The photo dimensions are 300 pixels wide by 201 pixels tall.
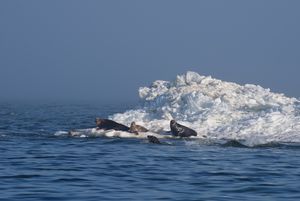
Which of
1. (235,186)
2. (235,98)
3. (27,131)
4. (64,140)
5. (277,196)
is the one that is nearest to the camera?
(277,196)

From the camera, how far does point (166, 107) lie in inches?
1489

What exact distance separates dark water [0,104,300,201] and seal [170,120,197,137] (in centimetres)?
219

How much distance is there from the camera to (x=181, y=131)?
1238 inches

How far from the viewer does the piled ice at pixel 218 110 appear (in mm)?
32125

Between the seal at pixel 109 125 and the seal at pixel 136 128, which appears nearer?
the seal at pixel 136 128

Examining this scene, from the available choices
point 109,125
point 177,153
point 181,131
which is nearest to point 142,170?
point 177,153

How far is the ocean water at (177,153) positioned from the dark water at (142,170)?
2cm

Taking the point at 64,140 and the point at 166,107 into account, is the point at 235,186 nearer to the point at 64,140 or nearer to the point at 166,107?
the point at 64,140

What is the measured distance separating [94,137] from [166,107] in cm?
741

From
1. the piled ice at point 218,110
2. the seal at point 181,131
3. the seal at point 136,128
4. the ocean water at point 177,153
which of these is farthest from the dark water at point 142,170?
the piled ice at point 218,110

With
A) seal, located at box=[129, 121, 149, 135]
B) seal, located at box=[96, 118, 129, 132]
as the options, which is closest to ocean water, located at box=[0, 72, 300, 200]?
seal, located at box=[129, 121, 149, 135]

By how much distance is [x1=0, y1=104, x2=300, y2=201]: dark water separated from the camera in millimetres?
15812

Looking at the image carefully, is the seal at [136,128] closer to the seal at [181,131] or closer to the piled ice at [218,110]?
the seal at [181,131]

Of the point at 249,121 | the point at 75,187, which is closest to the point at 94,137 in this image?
the point at 249,121
